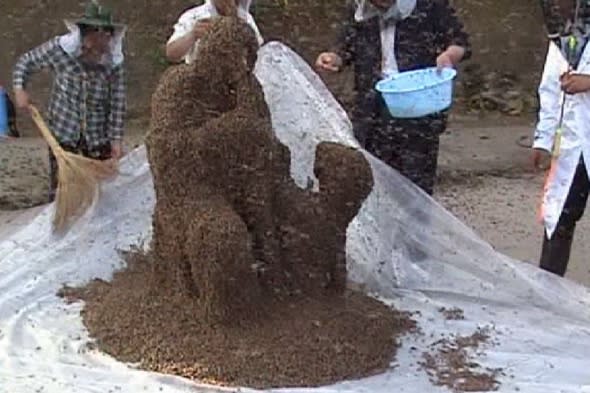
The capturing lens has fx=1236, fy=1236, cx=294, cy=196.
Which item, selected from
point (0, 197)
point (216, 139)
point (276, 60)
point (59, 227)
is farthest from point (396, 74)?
point (0, 197)

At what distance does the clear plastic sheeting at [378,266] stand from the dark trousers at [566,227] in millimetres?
281

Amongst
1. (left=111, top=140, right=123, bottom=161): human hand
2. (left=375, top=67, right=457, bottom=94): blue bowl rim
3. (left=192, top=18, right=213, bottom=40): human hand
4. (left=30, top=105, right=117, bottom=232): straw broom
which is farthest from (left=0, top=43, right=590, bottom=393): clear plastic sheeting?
(left=111, top=140, right=123, bottom=161): human hand

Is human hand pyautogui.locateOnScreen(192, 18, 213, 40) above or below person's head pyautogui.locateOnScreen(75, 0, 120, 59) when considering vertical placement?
above

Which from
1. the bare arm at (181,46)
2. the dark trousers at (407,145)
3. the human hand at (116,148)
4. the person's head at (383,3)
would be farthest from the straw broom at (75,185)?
the person's head at (383,3)

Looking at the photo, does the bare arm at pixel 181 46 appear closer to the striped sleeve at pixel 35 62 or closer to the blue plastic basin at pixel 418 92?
the blue plastic basin at pixel 418 92

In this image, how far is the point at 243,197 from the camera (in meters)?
3.66

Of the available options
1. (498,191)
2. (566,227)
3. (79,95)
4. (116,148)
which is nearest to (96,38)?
(79,95)

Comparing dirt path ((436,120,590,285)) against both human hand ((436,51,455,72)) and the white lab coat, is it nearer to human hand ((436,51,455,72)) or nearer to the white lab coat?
the white lab coat

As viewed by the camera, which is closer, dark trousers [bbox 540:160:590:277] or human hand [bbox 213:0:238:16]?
human hand [bbox 213:0:238:16]

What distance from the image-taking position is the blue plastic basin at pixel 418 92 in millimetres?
4160

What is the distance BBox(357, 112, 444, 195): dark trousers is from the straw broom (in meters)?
0.96

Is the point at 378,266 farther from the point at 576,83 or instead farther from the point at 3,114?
the point at 3,114

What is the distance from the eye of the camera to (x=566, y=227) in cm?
446

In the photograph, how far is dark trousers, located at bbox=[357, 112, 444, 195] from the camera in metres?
4.45
